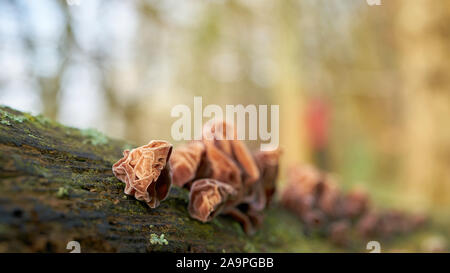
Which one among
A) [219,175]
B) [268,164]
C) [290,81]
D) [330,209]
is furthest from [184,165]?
[290,81]

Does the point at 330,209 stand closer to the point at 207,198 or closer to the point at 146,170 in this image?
the point at 207,198

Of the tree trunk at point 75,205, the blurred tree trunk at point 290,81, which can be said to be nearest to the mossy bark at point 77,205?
the tree trunk at point 75,205

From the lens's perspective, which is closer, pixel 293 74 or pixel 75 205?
pixel 75 205

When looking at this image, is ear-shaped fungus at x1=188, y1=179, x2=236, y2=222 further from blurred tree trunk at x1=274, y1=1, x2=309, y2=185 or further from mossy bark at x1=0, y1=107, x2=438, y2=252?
blurred tree trunk at x1=274, y1=1, x2=309, y2=185

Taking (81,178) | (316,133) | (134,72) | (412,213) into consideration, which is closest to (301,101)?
(316,133)

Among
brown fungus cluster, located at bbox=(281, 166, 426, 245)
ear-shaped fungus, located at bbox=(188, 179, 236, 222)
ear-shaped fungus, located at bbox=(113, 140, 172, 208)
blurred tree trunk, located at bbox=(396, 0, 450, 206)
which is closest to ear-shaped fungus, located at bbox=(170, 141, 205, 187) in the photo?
ear-shaped fungus, located at bbox=(188, 179, 236, 222)

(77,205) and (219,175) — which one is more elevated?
(219,175)
